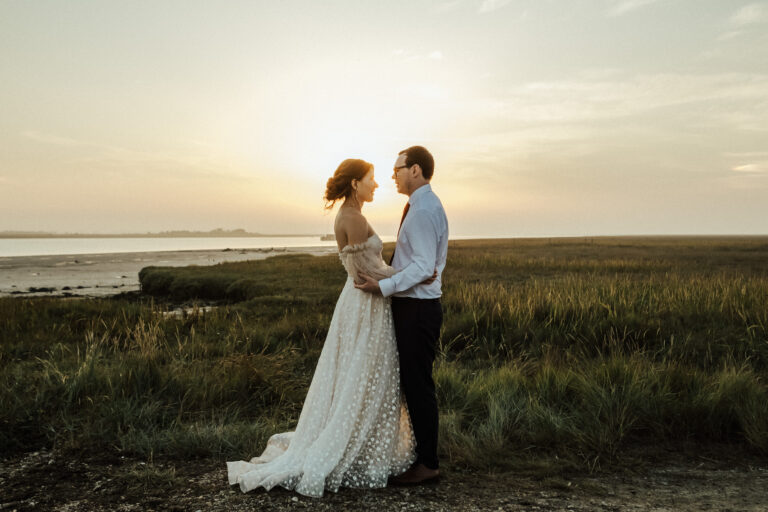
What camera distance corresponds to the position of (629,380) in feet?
20.2

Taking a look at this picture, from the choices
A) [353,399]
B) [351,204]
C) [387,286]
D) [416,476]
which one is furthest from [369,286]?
[416,476]

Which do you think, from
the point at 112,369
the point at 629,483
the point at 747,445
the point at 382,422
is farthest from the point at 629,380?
the point at 112,369

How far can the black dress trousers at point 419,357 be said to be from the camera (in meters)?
3.96

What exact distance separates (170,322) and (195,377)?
23.1 feet

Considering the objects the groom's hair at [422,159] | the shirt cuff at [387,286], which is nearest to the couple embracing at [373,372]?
the groom's hair at [422,159]

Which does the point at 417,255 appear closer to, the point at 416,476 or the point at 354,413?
the point at 354,413

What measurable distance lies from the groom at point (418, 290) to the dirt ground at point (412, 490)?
45 centimetres

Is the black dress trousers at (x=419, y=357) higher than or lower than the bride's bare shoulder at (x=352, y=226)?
lower

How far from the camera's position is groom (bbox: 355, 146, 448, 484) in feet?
12.3

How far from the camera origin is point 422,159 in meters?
3.87

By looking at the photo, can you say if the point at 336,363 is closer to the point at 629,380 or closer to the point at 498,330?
the point at 629,380

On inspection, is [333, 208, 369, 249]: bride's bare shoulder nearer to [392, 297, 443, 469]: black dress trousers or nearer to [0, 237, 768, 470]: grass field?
[392, 297, 443, 469]: black dress trousers

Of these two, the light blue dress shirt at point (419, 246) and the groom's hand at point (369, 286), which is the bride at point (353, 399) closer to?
the groom's hand at point (369, 286)

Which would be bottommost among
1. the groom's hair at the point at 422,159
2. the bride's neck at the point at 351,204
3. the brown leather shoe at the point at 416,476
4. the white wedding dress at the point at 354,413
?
the brown leather shoe at the point at 416,476
